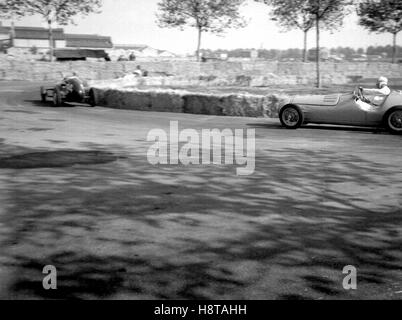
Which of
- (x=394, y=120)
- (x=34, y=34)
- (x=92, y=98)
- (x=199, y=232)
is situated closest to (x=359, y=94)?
(x=394, y=120)

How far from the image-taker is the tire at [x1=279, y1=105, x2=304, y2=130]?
11.2 metres

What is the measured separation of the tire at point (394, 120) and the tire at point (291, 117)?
6.60ft

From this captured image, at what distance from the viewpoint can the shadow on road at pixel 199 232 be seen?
3.26 m

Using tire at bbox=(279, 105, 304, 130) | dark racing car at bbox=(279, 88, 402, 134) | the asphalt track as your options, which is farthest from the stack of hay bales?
the asphalt track

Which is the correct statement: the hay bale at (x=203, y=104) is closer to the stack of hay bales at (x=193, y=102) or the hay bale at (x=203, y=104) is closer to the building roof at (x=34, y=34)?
the stack of hay bales at (x=193, y=102)

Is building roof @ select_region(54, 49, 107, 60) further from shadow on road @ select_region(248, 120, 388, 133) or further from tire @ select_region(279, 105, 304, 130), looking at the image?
tire @ select_region(279, 105, 304, 130)

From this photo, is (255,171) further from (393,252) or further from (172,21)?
(172,21)

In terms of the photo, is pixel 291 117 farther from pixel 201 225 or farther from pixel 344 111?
pixel 201 225

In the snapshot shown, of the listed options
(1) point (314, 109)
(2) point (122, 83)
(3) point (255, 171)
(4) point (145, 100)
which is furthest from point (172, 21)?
(3) point (255, 171)

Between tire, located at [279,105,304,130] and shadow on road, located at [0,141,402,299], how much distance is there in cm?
457

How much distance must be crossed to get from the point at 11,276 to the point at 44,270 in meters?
0.24

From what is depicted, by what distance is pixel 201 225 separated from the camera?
444 cm

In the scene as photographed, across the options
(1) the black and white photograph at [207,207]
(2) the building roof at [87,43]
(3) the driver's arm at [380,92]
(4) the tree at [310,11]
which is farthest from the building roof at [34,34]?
(3) the driver's arm at [380,92]

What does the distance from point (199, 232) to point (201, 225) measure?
0.19 meters
